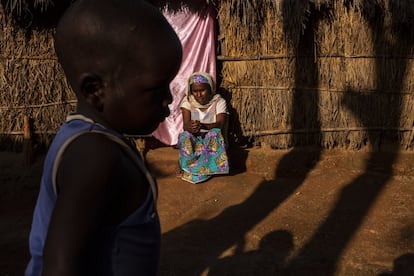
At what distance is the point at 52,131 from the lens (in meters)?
6.28

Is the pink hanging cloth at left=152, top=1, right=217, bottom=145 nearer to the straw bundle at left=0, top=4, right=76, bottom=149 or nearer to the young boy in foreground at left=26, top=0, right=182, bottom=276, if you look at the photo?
the straw bundle at left=0, top=4, right=76, bottom=149

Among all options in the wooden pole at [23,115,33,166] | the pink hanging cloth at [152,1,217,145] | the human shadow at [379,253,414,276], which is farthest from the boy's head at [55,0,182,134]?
the wooden pole at [23,115,33,166]

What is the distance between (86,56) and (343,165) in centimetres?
561

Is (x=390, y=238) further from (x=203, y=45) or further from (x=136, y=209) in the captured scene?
(x=136, y=209)

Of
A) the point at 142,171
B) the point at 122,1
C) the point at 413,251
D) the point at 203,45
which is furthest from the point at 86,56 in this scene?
the point at 203,45

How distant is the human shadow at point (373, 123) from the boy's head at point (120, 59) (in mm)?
Answer: 3572

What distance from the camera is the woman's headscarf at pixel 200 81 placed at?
6.02m

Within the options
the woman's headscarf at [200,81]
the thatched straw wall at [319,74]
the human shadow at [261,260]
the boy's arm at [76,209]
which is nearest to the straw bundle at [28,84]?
the woman's headscarf at [200,81]

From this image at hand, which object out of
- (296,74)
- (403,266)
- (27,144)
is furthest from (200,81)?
(403,266)

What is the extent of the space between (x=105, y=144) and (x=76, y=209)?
0.48ft

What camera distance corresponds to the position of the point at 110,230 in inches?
45.0

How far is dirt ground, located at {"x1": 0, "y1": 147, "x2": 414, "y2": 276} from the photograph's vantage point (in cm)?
405

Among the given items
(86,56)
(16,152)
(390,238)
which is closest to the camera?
(86,56)

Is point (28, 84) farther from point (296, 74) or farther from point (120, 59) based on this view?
point (120, 59)
